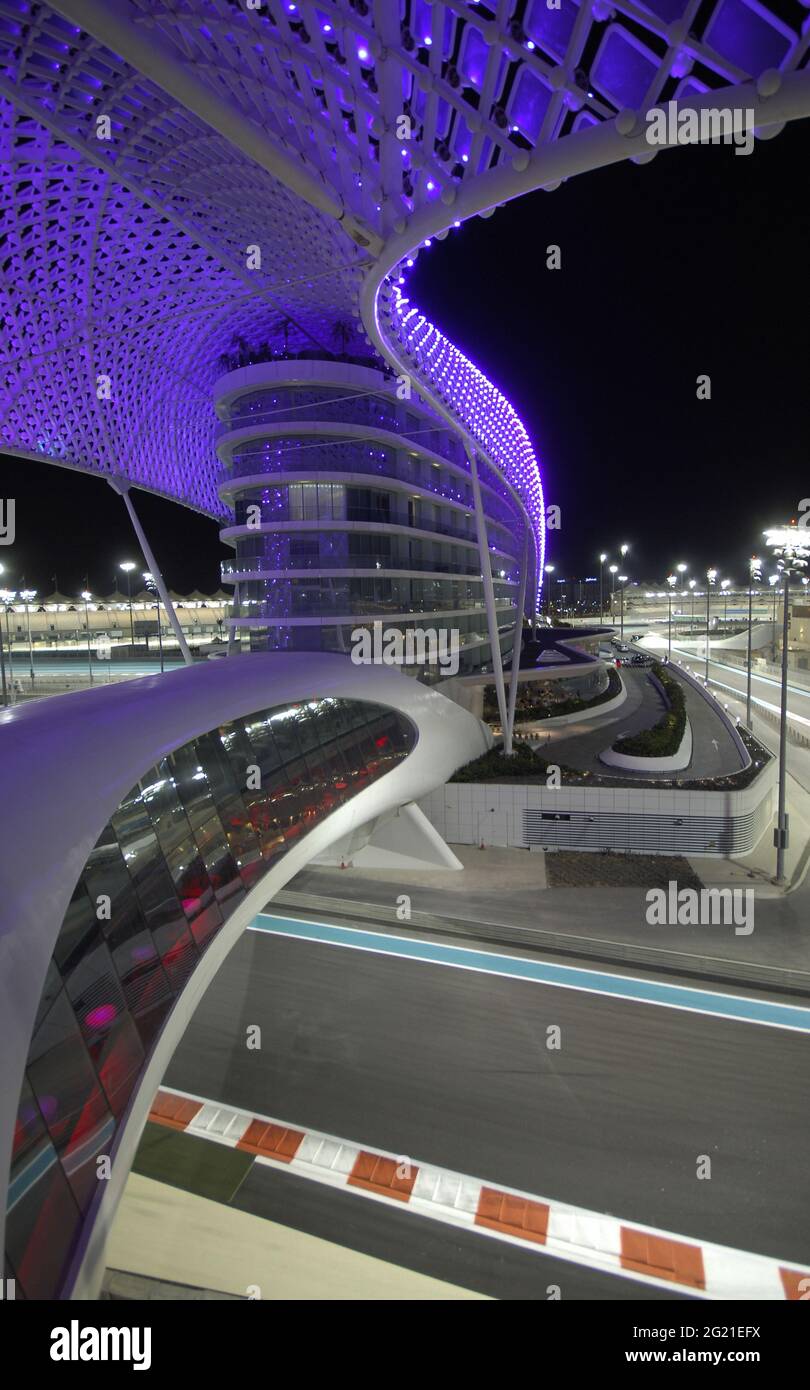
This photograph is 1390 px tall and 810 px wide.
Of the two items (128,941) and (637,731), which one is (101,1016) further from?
(637,731)

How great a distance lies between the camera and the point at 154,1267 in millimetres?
7520

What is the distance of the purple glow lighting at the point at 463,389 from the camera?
17.8m

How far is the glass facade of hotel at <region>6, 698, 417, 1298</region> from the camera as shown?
14.0 feet

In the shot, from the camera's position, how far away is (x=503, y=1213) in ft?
26.9

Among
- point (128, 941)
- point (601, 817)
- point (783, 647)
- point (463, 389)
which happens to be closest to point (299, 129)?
point (128, 941)

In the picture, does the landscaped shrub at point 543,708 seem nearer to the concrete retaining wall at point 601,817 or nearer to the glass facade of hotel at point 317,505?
the glass facade of hotel at point 317,505

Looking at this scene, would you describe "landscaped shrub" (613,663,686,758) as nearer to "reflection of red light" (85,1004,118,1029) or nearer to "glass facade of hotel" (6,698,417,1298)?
"glass facade of hotel" (6,698,417,1298)

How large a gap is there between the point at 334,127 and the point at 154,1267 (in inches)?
587

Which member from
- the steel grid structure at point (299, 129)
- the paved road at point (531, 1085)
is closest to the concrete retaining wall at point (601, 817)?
the paved road at point (531, 1085)

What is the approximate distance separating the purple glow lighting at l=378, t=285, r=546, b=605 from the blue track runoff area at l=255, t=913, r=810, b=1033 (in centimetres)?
1403

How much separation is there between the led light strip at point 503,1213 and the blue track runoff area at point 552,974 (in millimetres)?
4919

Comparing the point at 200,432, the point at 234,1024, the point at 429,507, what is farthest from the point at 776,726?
the point at 200,432

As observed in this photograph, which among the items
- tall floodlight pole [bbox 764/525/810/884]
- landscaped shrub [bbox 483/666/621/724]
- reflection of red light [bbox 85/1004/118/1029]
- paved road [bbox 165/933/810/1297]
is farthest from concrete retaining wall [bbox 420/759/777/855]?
reflection of red light [bbox 85/1004/118/1029]

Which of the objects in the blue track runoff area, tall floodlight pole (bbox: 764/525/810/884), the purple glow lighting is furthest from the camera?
tall floodlight pole (bbox: 764/525/810/884)
